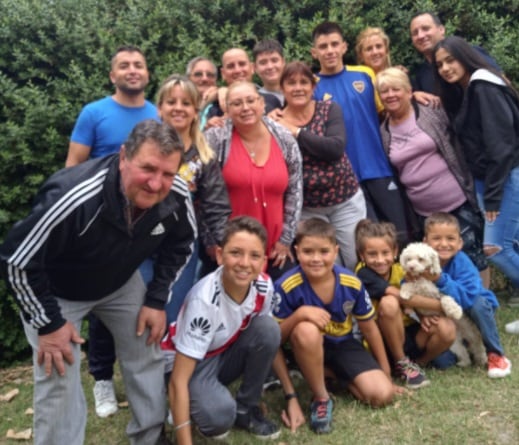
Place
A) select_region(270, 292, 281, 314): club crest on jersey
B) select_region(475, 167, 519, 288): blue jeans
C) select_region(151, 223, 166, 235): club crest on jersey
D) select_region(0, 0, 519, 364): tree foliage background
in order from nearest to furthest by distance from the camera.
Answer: select_region(151, 223, 166, 235): club crest on jersey < select_region(270, 292, 281, 314): club crest on jersey < select_region(475, 167, 519, 288): blue jeans < select_region(0, 0, 519, 364): tree foliage background

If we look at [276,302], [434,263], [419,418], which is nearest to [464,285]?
[434,263]

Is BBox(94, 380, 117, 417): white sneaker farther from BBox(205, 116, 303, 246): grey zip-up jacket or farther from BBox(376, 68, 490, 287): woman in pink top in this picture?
BBox(376, 68, 490, 287): woman in pink top

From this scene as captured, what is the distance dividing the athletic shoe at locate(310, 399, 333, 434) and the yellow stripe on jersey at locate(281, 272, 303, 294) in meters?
0.79

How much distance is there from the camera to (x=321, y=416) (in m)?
3.99

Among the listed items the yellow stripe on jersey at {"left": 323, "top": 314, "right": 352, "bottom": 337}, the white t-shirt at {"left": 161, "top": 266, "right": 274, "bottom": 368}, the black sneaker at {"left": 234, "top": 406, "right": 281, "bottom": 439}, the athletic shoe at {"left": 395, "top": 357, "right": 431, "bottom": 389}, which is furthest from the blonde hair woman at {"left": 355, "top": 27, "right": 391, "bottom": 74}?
the black sneaker at {"left": 234, "top": 406, "right": 281, "bottom": 439}

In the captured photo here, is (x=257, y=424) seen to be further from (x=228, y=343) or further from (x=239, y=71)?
(x=239, y=71)

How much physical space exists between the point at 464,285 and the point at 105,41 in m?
4.08

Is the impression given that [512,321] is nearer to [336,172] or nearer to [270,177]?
[336,172]

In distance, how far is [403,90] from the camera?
5055mm

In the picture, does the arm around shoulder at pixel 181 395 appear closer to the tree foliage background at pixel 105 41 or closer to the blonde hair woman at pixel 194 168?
the blonde hair woman at pixel 194 168

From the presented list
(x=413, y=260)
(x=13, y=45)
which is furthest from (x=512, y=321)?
(x=13, y=45)

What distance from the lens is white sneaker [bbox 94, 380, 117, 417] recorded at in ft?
14.5

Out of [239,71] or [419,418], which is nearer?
[419,418]

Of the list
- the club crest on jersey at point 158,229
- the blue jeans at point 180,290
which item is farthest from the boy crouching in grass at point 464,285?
the club crest on jersey at point 158,229
